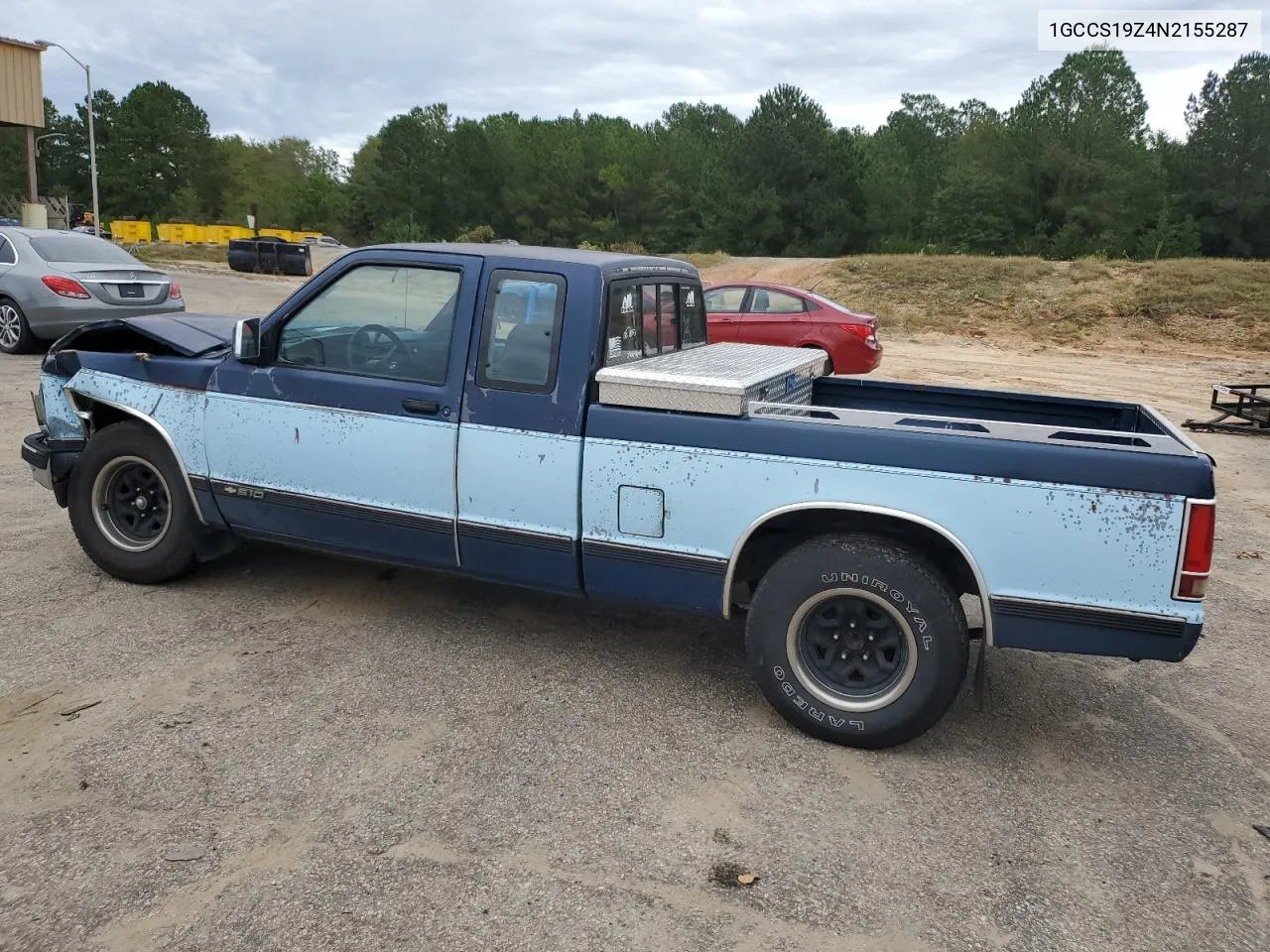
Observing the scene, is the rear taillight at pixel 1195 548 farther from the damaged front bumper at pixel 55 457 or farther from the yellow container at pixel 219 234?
the yellow container at pixel 219 234

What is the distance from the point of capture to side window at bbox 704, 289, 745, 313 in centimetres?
1416

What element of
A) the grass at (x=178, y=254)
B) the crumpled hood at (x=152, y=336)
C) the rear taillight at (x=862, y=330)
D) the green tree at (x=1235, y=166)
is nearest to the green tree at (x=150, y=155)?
the grass at (x=178, y=254)

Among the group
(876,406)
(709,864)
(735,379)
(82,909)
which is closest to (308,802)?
(82,909)

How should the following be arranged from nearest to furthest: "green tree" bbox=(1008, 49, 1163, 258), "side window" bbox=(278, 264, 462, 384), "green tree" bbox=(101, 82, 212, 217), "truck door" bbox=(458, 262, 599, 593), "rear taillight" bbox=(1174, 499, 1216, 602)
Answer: "rear taillight" bbox=(1174, 499, 1216, 602)
"truck door" bbox=(458, 262, 599, 593)
"side window" bbox=(278, 264, 462, 384)
"green tree" bbox=(1008, 49, 1163, 258)
"green tree" bbox=(101, 82, 212, 217)

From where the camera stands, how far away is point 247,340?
470 cm

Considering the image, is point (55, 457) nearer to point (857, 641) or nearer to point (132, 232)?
point (857, 641)

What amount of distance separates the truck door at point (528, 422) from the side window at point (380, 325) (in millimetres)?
231

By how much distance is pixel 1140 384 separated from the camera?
54.5 feet

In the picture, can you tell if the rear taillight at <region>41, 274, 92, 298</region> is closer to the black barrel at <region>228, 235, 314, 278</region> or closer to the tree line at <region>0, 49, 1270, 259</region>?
the black barrel at <region>228, 235, 314, 278</region>

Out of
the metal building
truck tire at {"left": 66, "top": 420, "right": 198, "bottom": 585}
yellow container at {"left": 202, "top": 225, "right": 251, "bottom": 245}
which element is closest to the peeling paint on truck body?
truck tire at {"left": 66, "top": 420, "right": 198, "bottom": 585}

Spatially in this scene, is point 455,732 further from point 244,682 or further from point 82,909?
point 82,909

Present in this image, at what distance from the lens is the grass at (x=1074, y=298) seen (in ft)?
79.8

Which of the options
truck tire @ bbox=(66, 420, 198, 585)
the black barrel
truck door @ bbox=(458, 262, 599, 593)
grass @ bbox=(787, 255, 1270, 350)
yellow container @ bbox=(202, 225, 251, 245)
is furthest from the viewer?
yellow container @ bbox=(202, 225, 251, 245)

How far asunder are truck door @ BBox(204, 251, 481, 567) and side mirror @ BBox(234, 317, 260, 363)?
0.06 m
